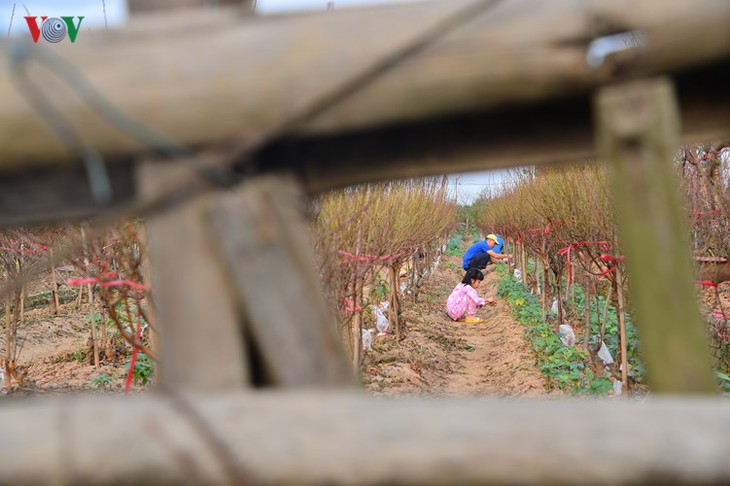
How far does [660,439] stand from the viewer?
90 centimetres

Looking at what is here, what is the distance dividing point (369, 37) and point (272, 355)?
1.75 ft

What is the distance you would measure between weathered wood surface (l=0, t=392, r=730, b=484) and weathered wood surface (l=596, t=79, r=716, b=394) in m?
0.14

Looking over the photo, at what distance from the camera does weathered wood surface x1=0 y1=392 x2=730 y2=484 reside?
2.92 ft

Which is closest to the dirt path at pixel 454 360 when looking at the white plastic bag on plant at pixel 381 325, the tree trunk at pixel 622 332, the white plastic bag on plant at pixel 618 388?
the white plastic bag on plant at pixel 381 325

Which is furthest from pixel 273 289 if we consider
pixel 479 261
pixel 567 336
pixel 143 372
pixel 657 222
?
pixel 479 261

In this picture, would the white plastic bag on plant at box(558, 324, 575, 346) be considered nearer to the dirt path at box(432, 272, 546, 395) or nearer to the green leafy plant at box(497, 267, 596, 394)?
the green leafy plant at box(497, 267, 596, 394)

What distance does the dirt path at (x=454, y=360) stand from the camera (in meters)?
7.86

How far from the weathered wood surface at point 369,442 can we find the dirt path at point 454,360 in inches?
259

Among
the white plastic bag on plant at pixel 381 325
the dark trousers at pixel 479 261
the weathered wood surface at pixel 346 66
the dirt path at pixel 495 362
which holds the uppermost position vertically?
the weathered wood surface at pixel 346 66

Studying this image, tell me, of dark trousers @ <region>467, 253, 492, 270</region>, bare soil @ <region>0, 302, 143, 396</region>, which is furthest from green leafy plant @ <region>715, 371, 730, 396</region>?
dark trousers @ <region>467, 253, 492, 270</region>

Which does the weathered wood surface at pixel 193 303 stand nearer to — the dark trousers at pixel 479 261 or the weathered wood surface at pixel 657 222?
the weathered wood surface at pixel 657 222

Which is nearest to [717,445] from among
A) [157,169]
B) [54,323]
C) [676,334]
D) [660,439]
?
[660,439]

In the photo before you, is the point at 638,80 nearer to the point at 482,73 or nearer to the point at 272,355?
the point at 482,73

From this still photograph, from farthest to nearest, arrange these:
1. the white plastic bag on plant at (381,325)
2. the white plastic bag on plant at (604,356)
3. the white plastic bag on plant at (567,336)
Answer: the white plastic bag on plant at (381,325), the white plastic bag on plant at (567,336), the white plastic bag on plant at (604,356)
